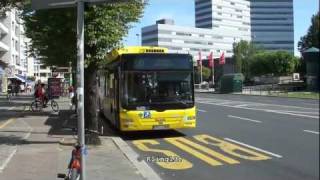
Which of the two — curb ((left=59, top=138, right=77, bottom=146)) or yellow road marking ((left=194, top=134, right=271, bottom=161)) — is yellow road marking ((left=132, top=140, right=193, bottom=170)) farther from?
curb ((left=59, top=138, right=77, bottom=146))

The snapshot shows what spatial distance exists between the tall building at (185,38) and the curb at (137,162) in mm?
58974

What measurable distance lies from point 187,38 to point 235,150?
10363 cm

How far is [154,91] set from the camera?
17969mm

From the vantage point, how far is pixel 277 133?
695 inches

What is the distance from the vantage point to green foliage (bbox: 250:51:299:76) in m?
116

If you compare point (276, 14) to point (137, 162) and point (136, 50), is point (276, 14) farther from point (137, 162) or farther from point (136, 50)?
point (136, 50)

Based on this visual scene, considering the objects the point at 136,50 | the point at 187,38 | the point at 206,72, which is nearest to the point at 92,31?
the point at 136,50

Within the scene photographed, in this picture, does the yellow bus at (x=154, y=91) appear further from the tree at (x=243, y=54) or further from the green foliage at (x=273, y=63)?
the tree at (x=243, y=54)

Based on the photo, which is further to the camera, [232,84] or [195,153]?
[232,84]

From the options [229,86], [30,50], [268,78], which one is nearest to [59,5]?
[30,50]

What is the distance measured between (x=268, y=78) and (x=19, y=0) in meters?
105

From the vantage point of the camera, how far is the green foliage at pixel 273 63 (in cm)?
11594

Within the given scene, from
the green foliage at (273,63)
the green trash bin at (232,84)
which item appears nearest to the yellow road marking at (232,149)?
the green trash bin at (232,84)

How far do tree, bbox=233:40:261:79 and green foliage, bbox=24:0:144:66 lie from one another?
10688 cm
